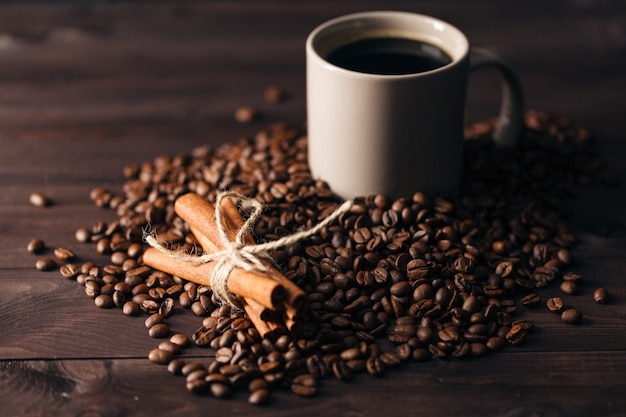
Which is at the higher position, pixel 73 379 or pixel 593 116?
pixel 593 116

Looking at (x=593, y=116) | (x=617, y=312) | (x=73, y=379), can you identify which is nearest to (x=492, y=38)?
(x=593, y=116)

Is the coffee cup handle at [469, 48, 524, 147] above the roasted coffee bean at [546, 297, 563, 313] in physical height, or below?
above

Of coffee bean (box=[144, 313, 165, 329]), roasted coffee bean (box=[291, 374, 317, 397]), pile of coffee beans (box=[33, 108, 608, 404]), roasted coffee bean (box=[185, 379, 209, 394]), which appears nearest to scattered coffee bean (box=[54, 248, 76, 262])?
pile of coffee beans (box=[33, 108, 608, 404])

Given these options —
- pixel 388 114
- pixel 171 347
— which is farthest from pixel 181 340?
pixel 388 114

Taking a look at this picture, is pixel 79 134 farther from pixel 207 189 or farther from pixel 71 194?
pixel 207 189

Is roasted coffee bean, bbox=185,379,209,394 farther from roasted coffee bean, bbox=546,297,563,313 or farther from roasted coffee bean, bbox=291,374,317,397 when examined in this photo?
roasted coffee bean, bbox=546,297,563,313
